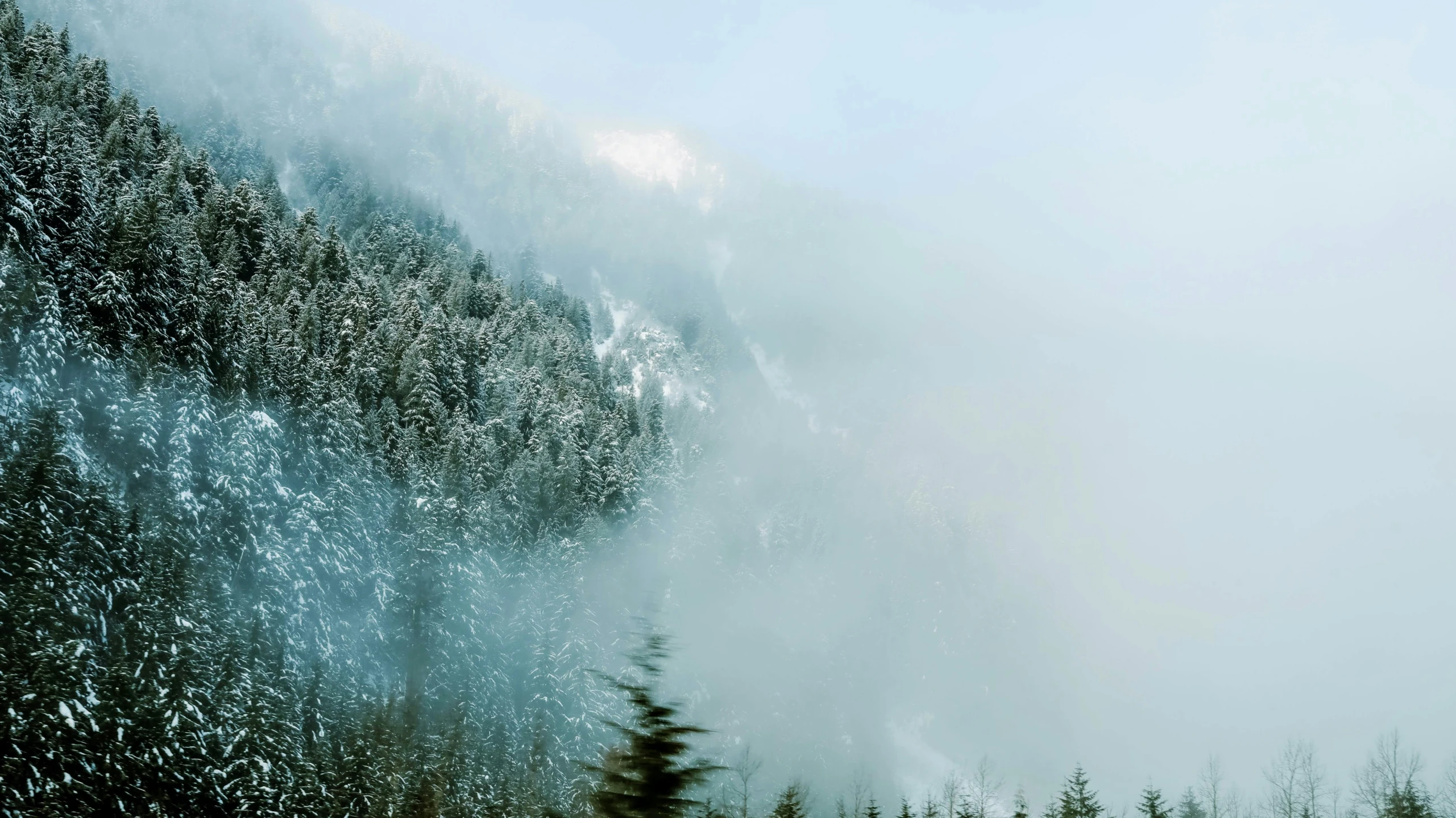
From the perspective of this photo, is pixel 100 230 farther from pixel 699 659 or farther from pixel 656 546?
pixel 699 659

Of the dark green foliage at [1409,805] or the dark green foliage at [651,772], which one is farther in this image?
the dark green foliage at [1409,805]

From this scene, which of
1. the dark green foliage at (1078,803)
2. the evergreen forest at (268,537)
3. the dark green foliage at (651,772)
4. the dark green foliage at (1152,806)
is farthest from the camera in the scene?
the dark green foliage at (1078,803)

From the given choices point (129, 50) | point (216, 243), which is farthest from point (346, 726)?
point (129, 50)

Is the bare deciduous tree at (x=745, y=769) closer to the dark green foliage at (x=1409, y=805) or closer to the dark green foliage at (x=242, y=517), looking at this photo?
the dark green foliage at (x=242, y=517)

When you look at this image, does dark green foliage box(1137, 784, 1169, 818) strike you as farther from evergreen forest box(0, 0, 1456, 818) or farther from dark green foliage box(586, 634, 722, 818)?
dark green foliage box(586, 634, 722, 818)

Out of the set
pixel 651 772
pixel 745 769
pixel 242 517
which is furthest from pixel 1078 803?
pixel 745 769

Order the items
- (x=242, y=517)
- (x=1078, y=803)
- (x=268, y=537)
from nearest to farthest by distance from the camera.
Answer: (x=242, y=517) → (x=1078, y=803) → (x=268, y=537)

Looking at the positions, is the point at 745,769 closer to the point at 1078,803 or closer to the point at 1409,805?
the point at 1078,803

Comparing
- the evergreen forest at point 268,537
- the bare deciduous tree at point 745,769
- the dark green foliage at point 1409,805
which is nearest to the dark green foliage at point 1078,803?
the evergreen forest at point 268,537

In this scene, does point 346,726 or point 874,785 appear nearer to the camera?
point 346,726

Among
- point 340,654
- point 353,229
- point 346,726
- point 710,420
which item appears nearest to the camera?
point 346,726

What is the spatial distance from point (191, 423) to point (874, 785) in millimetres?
130544

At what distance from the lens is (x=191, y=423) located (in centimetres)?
4888

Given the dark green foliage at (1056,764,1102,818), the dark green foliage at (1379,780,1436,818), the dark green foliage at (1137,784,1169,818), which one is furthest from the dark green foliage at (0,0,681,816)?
the dark green foliage at (1379,780,1436,818)
